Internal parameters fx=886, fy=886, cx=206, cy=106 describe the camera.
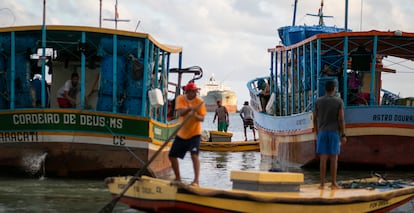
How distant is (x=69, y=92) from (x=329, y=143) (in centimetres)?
658

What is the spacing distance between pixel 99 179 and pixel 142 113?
154 centimetres

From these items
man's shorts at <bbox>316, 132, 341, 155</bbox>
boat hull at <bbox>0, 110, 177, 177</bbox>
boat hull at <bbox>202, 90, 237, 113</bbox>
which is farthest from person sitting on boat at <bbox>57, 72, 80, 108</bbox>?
boat hull at <bbox>202, 90, 237, 113</bbox>

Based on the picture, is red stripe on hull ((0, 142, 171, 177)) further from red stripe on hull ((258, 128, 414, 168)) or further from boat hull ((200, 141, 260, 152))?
boat hull ((200, 141, 260, 152))

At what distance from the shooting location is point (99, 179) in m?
17.3

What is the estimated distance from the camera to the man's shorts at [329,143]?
1279cm

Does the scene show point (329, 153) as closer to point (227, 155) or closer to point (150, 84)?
point (150, 84)

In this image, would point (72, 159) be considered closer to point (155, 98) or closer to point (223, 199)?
point (155, 98)

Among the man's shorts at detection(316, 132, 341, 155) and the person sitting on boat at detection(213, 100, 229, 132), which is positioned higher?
the man's shorts at detection(316, 132, 341, 155)

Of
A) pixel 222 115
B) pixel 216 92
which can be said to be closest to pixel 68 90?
pixel 222 115

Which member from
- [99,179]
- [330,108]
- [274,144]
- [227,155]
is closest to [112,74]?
[99,179]

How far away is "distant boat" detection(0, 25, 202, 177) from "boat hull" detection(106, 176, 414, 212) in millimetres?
5287

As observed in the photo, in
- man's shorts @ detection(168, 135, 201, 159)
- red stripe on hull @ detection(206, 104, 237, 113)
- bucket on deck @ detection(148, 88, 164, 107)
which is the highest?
bucket on deck @ detection(148, 88, 164, 107)

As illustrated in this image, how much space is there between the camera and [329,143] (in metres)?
12.8

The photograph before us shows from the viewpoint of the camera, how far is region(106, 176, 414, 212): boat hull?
10555 millimetres
